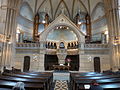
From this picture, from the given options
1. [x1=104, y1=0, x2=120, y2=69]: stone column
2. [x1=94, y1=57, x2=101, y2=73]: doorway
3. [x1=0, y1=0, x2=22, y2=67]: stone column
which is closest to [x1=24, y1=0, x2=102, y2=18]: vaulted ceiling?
[x1=0, y1=0, x2=22, y2=67]: stone column

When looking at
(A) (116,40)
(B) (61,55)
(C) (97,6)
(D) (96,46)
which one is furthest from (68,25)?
(A) (116,40)

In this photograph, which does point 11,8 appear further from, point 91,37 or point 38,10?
point 91,37

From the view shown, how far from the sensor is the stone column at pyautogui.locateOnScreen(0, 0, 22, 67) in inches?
673

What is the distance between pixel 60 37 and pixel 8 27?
11.6 metres

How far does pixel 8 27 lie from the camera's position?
59.2ft

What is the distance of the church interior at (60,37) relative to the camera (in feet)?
57.5

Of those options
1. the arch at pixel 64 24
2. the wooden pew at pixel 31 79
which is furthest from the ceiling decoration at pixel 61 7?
the wooden pew at pixel 31 79

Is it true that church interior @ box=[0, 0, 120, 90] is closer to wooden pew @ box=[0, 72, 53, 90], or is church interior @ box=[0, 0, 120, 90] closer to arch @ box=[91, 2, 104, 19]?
arch @ box=[91, 2, 104, 19]

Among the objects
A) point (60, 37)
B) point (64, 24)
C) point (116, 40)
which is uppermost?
point (64, 24)

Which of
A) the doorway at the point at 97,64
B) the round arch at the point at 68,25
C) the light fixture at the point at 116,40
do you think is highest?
the round arch at the point at 68,25

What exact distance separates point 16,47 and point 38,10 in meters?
11.3

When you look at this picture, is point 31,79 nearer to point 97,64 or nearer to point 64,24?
point 97,64

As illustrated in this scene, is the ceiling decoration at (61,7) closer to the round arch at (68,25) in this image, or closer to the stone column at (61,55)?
the round arch at (68,25)

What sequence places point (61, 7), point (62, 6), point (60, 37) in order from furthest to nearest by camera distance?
point (61, 7)
point (62, 6)
point (60, 37)
